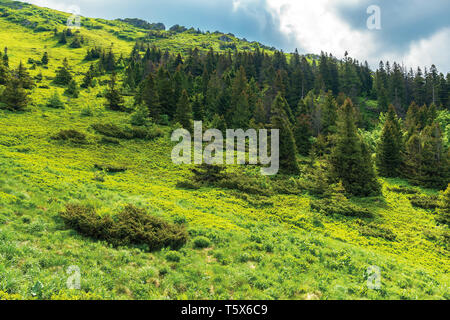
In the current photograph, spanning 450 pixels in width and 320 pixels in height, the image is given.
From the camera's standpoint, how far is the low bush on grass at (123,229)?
10828mm

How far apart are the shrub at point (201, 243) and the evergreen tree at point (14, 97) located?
43035mm

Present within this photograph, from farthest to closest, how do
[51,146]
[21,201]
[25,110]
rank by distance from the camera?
[25,110], [51,146], [21,201]

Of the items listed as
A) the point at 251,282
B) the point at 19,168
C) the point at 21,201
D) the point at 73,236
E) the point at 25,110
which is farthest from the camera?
the point at 25,110

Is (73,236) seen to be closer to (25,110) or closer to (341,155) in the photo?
(341,155)

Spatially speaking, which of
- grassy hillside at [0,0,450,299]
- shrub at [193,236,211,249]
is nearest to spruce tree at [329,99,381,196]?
grassy hillside at [0,0,450,299]

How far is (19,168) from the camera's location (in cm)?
1656

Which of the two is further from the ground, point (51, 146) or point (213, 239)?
point (51, 146)

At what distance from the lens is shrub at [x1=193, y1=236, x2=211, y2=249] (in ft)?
38.6

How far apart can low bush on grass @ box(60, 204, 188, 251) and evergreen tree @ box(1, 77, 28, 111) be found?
124ft

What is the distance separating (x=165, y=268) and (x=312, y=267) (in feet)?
22.3

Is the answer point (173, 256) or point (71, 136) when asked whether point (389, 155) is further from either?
point (71, 136)

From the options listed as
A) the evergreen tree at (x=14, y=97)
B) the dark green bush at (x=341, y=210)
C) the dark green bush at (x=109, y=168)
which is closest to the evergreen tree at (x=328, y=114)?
the dark green bush at (x=341, y=210)

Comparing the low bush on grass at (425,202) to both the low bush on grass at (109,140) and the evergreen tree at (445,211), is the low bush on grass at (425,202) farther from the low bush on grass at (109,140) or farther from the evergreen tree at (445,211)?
the low bush on grass at (109,140)
